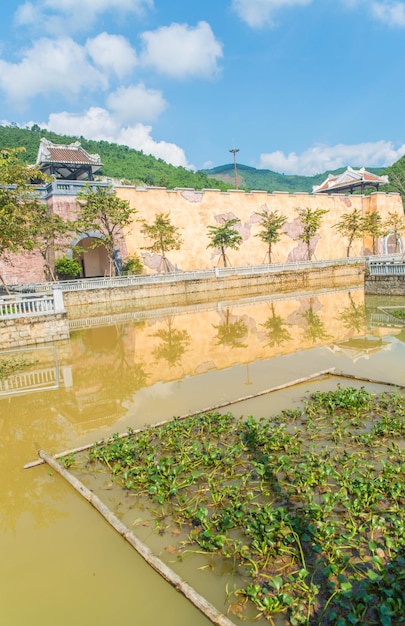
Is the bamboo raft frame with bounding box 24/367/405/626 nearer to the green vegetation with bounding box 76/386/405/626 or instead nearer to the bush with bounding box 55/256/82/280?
the green vegetation with bounding box 76/386/405/626

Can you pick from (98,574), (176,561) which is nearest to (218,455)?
(176,561)

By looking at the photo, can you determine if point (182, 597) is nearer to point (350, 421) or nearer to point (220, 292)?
point (350, 421)

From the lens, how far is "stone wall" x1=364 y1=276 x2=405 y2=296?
16328 millimetres

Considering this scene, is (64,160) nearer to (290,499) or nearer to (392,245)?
(290,499)

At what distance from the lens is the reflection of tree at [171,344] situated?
8.45 meters

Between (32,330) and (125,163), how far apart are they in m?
47.2

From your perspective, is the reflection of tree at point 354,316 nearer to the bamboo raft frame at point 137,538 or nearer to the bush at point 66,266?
the bamboo raft frame at point 137,538

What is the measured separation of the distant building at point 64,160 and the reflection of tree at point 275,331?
16.4 m

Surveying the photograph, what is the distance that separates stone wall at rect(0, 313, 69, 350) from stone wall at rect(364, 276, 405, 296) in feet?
42.7

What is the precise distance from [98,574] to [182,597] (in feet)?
1.98

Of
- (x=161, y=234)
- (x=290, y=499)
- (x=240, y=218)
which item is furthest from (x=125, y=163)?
(x=290, y=499)

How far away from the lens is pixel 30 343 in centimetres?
1011

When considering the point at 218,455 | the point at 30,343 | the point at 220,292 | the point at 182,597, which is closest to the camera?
the point at 182,597

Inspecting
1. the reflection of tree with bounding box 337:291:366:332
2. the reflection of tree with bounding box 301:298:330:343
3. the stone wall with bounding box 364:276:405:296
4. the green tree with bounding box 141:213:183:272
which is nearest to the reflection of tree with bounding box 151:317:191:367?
the reflection of tree with bounding box 301:298:330:343
